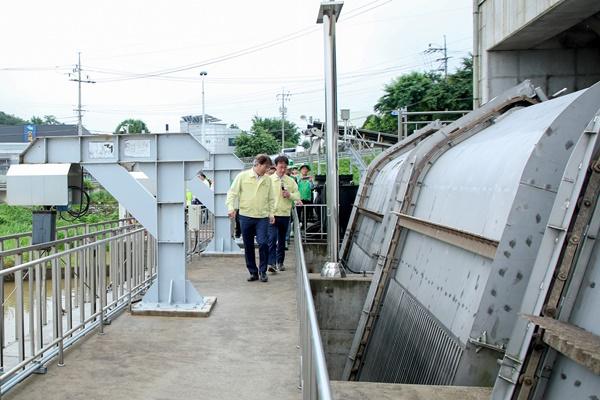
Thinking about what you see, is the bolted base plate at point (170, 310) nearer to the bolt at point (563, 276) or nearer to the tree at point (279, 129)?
the bolt at point (563, 276)

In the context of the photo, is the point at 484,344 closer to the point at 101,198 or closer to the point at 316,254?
the point at 316,254

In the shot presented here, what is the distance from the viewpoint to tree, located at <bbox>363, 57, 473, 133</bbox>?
3562 cm

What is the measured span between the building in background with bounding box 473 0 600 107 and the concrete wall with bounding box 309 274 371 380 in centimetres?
639

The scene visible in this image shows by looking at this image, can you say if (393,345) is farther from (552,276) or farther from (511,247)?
(552,276)

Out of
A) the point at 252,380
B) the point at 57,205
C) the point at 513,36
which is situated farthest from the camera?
the point at 513,36

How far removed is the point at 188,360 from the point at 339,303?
8.42 feet

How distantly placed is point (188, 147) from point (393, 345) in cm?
316

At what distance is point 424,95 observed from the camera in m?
38.2

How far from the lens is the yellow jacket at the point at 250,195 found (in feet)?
25.4

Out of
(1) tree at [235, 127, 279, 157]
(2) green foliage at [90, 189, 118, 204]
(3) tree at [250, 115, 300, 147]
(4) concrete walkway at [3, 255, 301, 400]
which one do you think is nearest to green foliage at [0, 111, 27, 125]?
(3) tree at [250, 115, 300, 147]

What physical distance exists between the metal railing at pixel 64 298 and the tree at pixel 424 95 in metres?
30.7

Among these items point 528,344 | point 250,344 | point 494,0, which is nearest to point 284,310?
point 250,344

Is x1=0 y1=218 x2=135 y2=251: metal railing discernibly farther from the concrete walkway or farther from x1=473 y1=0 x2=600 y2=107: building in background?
x1=473 y1=0 x2=600 y2=107: building in background

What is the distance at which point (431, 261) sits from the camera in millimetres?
5301
